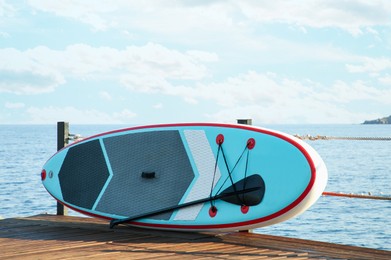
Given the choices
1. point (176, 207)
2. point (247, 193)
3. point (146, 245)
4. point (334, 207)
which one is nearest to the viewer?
point (146, 245)

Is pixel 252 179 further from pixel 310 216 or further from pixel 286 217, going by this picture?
pixel 310 216

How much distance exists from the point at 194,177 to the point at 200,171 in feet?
0.23

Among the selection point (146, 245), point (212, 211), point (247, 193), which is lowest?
point (146, 245)

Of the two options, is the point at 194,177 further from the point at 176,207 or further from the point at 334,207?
the point at 334,207

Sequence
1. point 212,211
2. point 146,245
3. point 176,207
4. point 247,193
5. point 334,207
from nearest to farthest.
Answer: point 146,245 → point 247,193 → point 212,211 → point 176,207 → point 334,207

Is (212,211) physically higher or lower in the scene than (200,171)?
lower

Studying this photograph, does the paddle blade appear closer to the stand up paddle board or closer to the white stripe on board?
the stand up paddle board

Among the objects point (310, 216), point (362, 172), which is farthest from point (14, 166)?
point (310, 216)

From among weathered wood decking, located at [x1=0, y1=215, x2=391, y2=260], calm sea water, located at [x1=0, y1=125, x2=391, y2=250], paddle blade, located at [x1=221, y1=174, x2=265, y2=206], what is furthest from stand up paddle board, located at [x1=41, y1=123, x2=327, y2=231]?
calm sea water, located at [x1=0, y1=125, x2=391, y2=250]

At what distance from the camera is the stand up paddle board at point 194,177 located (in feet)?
17.9

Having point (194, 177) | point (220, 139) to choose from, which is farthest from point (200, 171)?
point (220, 139)

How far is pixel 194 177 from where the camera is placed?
5.86 meters

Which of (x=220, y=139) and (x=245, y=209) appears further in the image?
(x=220, y=139)

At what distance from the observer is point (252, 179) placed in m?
5.63
